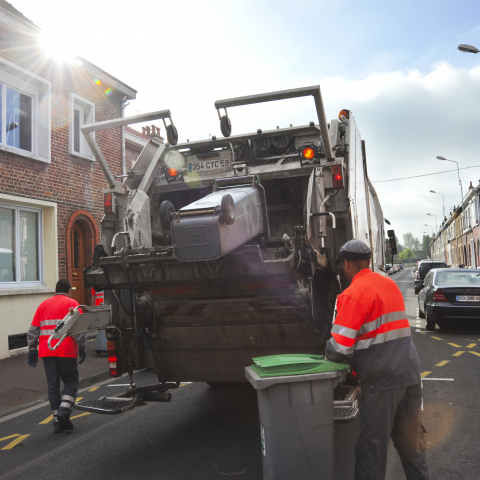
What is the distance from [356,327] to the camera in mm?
2836

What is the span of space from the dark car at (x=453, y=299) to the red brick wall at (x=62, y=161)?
7940mm

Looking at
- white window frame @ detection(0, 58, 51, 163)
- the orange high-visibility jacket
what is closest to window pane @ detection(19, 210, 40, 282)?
white window frame @ detection(0, 58, 51, 163)

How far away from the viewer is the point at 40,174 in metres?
10.5

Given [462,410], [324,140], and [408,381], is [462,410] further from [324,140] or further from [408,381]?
[324,140]

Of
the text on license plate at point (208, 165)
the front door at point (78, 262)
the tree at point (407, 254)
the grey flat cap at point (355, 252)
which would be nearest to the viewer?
the grey flat cap at point (355, 252)

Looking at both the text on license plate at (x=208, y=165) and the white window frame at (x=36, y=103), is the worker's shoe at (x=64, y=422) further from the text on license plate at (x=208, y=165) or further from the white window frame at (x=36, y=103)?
the white window frame at (x=36, y=103)

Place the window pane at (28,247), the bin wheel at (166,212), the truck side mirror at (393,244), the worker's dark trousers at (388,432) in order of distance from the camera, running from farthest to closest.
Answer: the window pane at (28,247), the truck side mirror at (393,244), the bin wheel at (166,212), the worker's dark trousers at (388,432)

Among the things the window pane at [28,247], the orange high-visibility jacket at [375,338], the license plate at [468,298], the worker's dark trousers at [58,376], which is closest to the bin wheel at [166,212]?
the worker's dark trousers at [58,376]

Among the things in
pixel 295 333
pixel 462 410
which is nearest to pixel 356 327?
pixel 295 333

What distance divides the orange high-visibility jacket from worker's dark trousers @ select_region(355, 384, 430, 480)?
0.07 m

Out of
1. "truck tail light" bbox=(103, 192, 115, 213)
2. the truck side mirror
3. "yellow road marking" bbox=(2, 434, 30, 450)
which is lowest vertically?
"yellow road marking" bbox=(2, 434, 30, 450)

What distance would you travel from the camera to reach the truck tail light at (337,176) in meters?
4.61

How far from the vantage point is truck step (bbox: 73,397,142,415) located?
4043 millimetres

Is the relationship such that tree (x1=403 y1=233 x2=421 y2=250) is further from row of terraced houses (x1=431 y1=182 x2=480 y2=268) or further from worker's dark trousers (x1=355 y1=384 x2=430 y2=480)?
worker's dark trousers (x1=355 y1=384 x2=430 y2=480)
